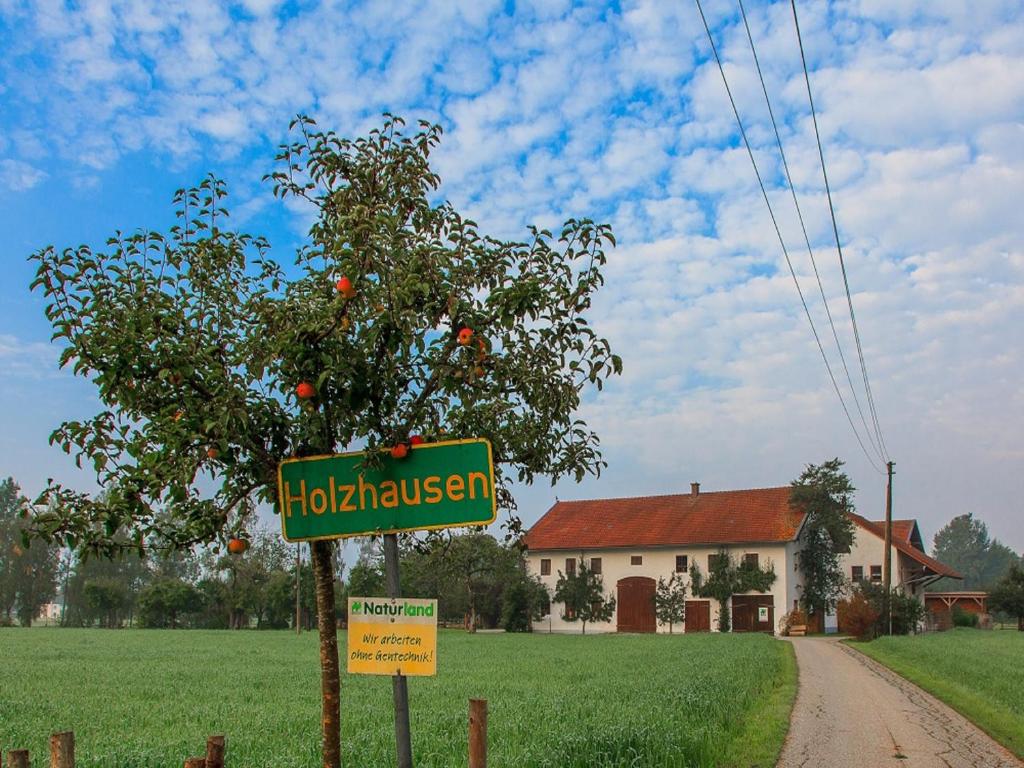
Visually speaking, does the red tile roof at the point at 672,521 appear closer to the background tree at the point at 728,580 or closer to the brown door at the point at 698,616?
the background tree at the point at 728,580

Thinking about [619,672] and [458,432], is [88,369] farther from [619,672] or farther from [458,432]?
[619,672]

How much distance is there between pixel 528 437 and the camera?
532cm

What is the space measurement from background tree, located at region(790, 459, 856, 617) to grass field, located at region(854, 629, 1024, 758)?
20835 mm

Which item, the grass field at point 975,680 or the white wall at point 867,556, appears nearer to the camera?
the grass field at point 975,680

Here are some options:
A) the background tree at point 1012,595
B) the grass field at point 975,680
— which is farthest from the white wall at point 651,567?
the background tree at point 1012,595

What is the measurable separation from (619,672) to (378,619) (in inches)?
706

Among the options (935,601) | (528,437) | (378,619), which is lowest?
(935,601)

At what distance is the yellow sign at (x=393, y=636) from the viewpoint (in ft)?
15.0

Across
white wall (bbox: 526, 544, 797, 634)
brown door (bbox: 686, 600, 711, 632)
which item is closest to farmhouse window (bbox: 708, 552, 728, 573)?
white wall (bbox: 526, 544, 797, 634)

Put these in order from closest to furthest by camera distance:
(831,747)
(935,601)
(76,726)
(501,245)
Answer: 1. (501,245)
2. (831,747)
3. (76,726)
4. (935,601)

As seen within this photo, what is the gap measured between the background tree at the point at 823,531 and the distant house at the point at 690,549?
2.82ft

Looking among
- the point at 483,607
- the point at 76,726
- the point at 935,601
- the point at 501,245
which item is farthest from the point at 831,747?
the point at 935,601

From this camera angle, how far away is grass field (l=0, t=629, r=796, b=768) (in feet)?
29.9

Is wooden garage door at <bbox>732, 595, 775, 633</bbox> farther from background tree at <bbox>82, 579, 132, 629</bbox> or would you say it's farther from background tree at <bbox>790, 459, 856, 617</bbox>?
background tree at <bbox>82, 579, 132, 629</bbox>
